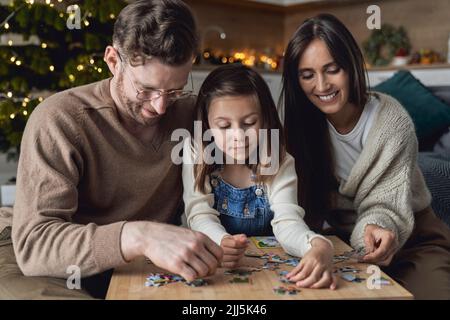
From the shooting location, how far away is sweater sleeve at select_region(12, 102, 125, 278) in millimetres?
1164

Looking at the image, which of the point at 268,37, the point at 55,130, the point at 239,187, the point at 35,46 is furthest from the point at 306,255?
the point at 268,37

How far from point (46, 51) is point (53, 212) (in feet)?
7.33

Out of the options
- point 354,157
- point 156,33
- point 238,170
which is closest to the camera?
point 156,33

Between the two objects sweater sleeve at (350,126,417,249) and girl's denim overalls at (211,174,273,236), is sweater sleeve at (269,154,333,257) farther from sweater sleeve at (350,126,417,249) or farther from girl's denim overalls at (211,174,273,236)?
sweater sleeve at (350,126,417,249)

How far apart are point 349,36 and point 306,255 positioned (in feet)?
2.56

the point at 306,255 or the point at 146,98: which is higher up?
the point at 146,98

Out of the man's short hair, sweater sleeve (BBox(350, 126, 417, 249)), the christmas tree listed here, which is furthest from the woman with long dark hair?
the christmas tree

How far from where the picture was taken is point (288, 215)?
56.8 inches

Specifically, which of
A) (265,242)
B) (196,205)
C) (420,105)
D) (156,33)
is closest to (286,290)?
Result: (265,242)

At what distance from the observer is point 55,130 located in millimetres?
1348

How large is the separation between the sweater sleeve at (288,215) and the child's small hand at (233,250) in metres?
0.16

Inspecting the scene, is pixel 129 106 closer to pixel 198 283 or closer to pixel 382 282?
pixel 198 283

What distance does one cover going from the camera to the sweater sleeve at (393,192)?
1.56 m
